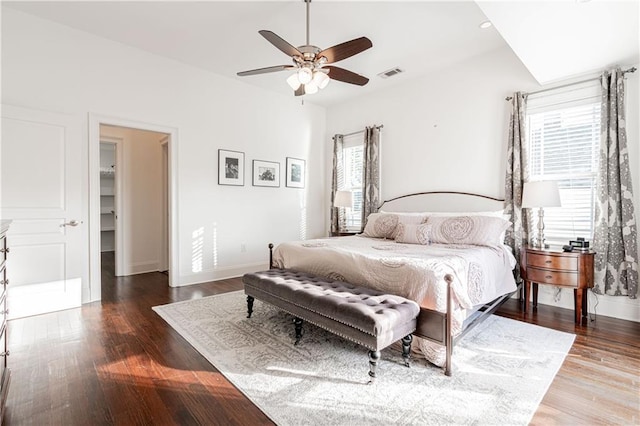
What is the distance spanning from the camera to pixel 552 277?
127 inches

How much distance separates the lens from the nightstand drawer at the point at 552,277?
312cm

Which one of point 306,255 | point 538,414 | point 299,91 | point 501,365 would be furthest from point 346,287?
point 299,91

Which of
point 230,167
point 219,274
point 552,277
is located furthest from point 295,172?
point 552,277

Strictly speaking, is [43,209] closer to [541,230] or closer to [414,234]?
[414,234]

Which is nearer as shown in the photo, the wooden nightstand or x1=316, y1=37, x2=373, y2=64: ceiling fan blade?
x1=316, y1=37, x2=373, y2=64: ceiling fan blade

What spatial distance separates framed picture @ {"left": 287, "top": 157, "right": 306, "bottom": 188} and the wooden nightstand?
13.0 ft

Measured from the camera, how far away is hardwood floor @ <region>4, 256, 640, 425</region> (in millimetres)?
1748

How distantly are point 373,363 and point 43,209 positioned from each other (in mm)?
3856

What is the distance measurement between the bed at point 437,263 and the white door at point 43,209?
2387mm

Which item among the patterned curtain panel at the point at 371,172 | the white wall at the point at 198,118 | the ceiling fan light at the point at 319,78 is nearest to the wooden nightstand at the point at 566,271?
the patterned curtain panel at the point at 371,172

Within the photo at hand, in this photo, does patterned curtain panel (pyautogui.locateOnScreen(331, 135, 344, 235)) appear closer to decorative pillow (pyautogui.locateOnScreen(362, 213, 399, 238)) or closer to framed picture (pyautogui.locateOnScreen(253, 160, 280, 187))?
framed picture (pyautogui.locateOnScreen(253, 160, 280, 187))

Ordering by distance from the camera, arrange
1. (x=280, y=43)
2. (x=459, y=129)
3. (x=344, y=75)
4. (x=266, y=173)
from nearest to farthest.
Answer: (x=280, y=43), (x=344, y=75), (x=459, y=129), (x=266, y=173)

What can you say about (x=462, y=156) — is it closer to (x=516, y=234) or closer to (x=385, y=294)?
(x=516, y=234)

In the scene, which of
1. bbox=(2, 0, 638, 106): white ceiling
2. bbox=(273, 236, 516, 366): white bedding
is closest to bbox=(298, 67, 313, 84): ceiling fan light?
bbox=(2, 0, 638, 106): white ceiling
